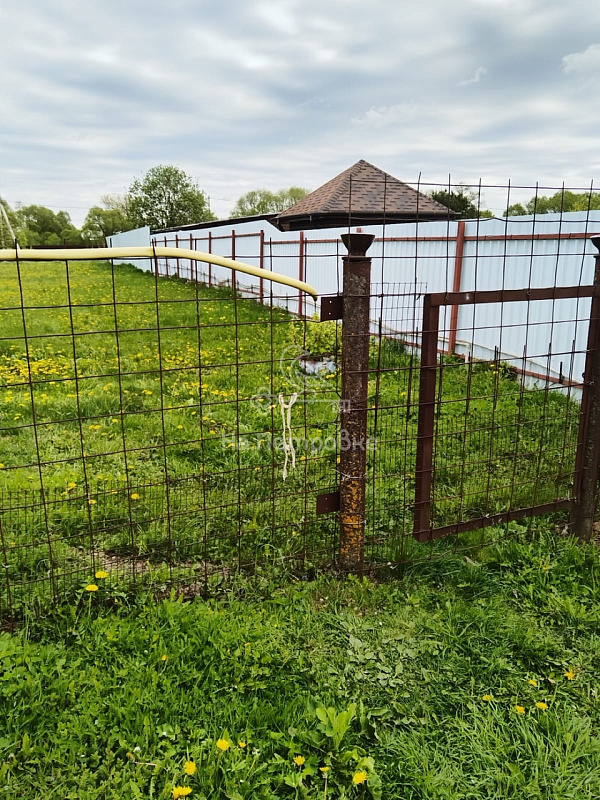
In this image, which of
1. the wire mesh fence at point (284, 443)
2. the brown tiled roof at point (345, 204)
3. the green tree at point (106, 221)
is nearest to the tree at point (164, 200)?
the green tree at point (106, 221)

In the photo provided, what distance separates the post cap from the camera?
268 centimetres

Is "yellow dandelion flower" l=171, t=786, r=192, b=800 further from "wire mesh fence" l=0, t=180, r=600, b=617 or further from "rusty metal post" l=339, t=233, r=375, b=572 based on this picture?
"rusty metal post" l=339, t=233, r=375, b=572

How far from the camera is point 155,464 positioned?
4355mm

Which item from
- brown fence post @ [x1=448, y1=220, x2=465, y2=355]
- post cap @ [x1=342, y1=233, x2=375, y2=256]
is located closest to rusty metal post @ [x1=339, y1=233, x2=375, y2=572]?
post cap @ [x1=342, y1=233, x2=375, y2=256]

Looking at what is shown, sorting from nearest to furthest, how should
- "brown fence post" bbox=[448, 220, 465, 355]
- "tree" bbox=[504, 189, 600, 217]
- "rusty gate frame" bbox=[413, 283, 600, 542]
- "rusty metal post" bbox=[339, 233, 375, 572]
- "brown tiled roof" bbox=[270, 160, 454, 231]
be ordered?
"rusty metal post" bbox=[339, 233, 375, 572] < "rusty gate frame" bbox=[413, 283, 600, 542] < "tree" bbox=[504, 189, 600, 217] < "brown fence post" bbox=[448, 220, 465, 355] < "brown tiled roof" bbox=[270, 160, 454, 231]

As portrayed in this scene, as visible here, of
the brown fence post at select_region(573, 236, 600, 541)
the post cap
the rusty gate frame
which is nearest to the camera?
the post cap

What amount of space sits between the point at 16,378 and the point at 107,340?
2516 millimetres

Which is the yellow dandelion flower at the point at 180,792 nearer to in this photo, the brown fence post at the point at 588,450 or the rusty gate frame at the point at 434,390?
the rusty gate frame at the point at 434,390

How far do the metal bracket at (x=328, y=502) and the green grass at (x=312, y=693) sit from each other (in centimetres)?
36

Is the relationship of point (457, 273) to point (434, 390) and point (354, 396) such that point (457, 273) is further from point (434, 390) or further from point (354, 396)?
point (354, 396)

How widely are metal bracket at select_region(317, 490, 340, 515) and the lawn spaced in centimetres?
9

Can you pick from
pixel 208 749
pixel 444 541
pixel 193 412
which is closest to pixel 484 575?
pixel 444 541

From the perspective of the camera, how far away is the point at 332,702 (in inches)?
89.1

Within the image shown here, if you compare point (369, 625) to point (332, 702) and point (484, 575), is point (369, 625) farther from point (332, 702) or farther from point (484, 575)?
point (484, 575)
